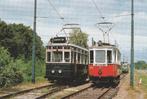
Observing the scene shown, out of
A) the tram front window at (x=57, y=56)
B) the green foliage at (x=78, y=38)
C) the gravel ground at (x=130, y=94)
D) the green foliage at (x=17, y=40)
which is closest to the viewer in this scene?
the gravel ground at (x=130, y=94)

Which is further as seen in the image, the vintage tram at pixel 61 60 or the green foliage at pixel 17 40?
the green foliage at pixel 17 40

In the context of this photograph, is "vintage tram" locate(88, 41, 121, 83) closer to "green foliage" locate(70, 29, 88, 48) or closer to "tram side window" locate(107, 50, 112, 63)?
"tram side window" locate(107, 50, 112, 63)

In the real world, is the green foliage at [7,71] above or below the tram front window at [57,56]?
below

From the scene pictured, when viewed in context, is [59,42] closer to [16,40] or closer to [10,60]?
[10,60]

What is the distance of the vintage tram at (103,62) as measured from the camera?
32.2 metres

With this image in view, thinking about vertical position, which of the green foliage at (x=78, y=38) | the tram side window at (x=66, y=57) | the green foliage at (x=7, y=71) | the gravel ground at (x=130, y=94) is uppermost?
the green foliage at (x=78, y=38)

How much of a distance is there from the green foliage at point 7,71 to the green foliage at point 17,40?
109 ft

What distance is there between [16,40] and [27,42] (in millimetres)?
6172

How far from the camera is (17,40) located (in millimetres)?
74750

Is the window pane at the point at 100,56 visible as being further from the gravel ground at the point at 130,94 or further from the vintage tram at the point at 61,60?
the gravel ground at the point at 130,94

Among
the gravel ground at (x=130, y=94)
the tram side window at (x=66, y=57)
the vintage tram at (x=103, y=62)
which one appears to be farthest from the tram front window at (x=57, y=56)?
the gravel ground at (x=130, y=94)

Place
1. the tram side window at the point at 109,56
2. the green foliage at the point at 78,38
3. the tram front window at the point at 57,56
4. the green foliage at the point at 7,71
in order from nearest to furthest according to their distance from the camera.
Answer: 1. the green foliage at the point at 7,71
2. the tram side window at the point at 109,56
3. the tram front window at the point at 57,56
4. the green foliage at the point at 78,38

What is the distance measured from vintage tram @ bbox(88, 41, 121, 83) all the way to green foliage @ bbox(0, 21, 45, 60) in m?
34.0

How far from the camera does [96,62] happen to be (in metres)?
32.7
